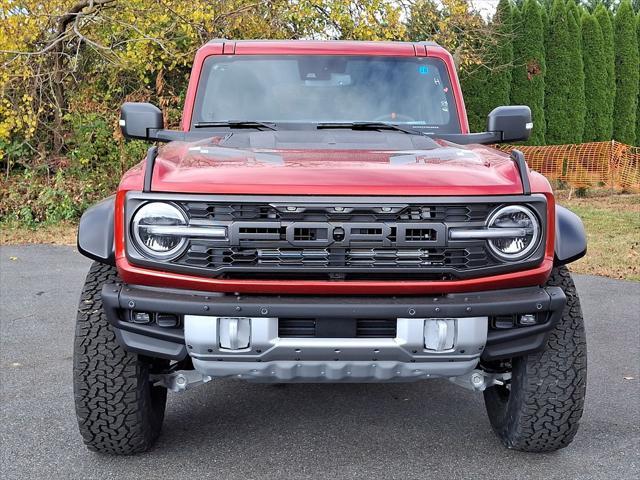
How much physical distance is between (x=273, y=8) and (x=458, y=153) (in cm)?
904

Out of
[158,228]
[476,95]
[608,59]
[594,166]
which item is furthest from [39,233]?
[608,59]

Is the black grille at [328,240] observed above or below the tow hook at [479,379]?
above

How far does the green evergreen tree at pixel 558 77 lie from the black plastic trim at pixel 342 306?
1750cm

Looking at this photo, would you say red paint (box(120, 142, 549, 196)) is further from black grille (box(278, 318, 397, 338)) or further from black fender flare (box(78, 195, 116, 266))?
black grille (box(278, 318, 397, 338))

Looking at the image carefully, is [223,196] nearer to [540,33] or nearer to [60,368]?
[60,368]

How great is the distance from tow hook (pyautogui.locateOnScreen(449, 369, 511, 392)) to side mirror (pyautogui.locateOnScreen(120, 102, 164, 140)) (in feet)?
6.19

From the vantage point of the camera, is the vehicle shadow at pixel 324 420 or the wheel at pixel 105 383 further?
the vehicle shadow at pixel 324 420

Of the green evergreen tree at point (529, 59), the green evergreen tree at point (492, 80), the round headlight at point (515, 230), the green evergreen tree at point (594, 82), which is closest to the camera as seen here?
the round headlight at point (515, 230)

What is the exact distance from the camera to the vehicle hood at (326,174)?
107 inches

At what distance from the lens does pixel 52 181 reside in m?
11.8

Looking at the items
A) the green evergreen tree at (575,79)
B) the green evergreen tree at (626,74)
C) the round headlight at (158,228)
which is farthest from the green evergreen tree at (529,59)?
the round headlight at (158,228)

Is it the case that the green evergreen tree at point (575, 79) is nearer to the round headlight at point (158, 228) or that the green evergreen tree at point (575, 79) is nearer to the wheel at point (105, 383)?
the wheel at point (105, 383)

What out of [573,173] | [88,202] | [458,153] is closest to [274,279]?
[458,153]

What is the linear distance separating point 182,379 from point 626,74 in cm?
2016
